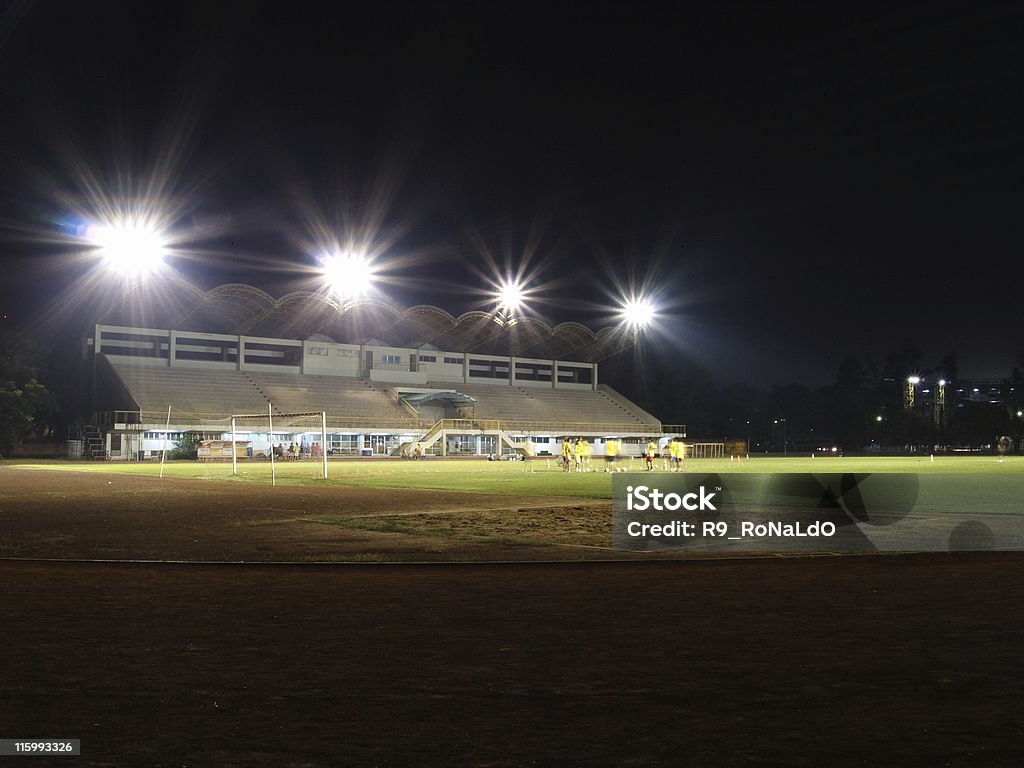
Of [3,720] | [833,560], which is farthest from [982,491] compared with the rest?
[3,720]

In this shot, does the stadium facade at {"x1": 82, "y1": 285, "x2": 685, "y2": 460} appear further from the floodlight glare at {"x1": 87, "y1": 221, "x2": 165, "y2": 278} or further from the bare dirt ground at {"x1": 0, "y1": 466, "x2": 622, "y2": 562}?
the bare dirt ground at {"x1": 0, "y1": 466, "x2": 622, "y2": 562}

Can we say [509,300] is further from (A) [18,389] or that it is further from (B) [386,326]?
(A) [18,389]

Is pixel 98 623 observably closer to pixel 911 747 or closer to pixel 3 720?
pixel 3 720

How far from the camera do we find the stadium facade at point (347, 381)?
7838 cm

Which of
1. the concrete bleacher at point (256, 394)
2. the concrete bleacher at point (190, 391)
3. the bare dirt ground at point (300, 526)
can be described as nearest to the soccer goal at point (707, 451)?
the concrete bleacher at point (256, 394)

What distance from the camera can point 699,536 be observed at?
16.7 m

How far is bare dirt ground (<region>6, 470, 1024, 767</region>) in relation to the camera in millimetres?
4844

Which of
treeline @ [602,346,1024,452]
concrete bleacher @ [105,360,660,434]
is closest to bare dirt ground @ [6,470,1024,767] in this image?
concrete bleacher @ [105,360,660,434]

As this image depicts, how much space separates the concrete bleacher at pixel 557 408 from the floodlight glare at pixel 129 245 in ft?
114

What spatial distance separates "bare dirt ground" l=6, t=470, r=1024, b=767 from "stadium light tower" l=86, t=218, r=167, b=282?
67207mm

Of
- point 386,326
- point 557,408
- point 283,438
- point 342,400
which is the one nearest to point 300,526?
point 283,438

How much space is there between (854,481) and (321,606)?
3117cm

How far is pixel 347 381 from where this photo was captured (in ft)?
311

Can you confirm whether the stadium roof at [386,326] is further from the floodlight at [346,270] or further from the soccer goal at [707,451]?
the soccer goal at [707,451]
